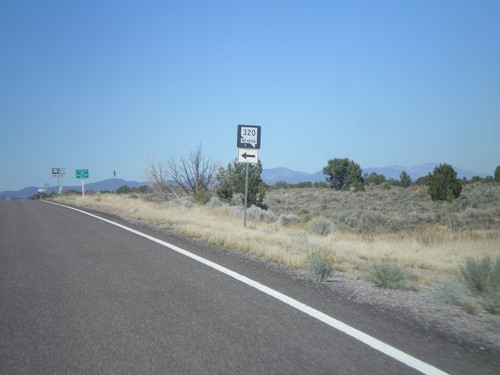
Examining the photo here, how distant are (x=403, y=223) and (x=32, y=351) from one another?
22.3m

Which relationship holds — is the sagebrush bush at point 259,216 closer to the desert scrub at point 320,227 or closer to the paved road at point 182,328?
the desert scrub at point 320,227

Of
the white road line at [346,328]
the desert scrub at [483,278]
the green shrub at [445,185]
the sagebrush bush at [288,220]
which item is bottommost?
the sagebrush bush at [288,220]

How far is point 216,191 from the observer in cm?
3459

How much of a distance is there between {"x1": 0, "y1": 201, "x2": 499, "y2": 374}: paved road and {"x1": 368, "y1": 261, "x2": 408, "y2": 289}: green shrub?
1109 millimetres

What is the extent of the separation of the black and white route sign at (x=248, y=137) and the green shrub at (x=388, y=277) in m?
7.99

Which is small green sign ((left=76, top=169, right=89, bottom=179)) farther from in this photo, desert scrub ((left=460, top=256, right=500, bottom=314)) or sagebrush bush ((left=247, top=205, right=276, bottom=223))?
desert scrub ((left=460, top=256, right=500, bottom=314))

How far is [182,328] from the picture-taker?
4527 mm

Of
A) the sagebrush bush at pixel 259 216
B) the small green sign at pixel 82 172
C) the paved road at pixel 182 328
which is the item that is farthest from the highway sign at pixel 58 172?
the paved road at pixel 182 328

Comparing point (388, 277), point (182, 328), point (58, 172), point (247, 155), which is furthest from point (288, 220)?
point (58, 172)

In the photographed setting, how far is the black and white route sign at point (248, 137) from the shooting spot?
47.3 feet

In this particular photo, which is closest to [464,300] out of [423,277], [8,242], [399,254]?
[423,277]

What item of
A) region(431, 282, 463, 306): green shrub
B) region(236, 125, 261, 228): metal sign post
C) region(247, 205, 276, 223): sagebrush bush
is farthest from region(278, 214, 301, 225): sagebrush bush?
region(431, 282, 463, 306): green shrub

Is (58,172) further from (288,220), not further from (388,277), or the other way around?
(388,277)

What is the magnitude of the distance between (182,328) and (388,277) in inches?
150
